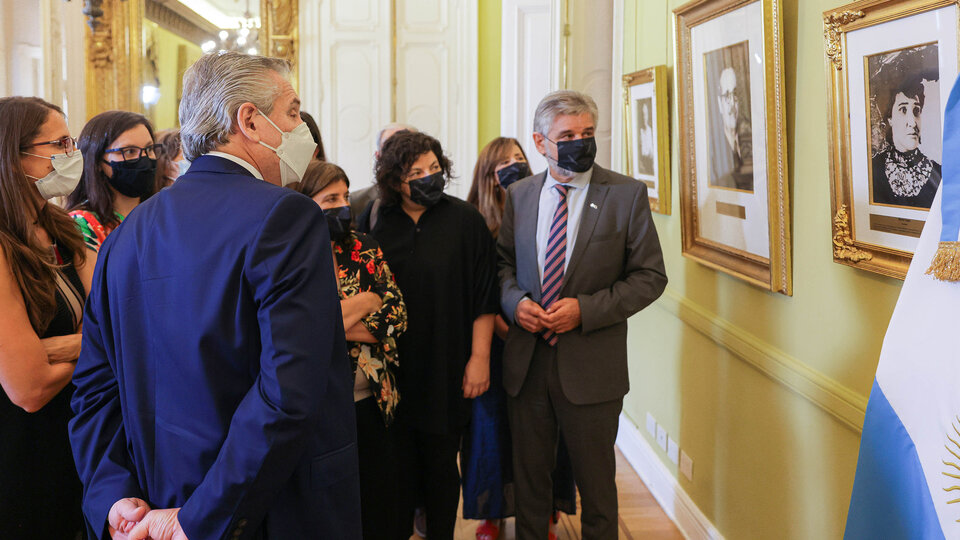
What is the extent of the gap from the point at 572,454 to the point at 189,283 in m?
1.95

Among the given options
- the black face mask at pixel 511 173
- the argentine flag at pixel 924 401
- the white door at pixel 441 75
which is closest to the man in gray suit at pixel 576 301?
the black face mask at pixel 511 173

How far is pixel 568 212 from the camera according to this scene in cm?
315

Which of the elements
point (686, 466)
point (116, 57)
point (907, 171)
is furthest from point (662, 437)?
point (116, 57)

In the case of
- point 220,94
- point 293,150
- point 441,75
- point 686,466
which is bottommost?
point 686,466

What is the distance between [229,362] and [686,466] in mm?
2814

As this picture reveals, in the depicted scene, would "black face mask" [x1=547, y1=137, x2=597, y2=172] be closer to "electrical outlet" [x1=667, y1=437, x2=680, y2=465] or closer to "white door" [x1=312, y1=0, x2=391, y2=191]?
"electrical outlet" [x1=667, y1=437, x2=680, y2=465]

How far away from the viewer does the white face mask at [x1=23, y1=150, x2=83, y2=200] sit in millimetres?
2389

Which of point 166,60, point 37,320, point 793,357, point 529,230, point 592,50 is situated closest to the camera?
point 37,320

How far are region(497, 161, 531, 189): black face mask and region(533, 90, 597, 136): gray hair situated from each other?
2.37ft

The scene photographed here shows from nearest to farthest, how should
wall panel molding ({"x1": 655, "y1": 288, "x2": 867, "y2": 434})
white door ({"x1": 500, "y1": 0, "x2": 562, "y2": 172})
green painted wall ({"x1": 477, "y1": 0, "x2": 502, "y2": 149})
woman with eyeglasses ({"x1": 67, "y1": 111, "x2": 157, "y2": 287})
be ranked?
wall panel molding ({"x1": 655, "y1": 288, "x2": 867, "y2": 434}) < woman with eyeglasses ({"x1": 67, "y1": 111, "x2": 157, "y2": 287}) < white door ({"x1": 500, "y1": 0, "x2": 562, "y2": 172}) < green painted wall ({"x1": 477, "y1": 0, "x2": 502, "y2": 149})

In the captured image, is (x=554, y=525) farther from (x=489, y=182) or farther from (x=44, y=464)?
(x=44, y=464)

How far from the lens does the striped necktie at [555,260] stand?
3117 mm

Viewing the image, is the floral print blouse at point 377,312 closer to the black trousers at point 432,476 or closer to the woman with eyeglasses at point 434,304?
the woman with eyeglasses at point 434,304

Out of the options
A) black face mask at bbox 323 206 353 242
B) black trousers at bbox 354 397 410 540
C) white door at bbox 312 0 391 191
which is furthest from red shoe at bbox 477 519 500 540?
white door at bbox 312 0 391 191
